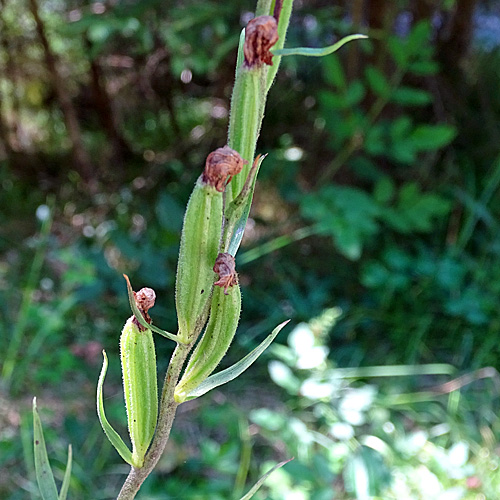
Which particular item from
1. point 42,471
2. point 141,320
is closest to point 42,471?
point 42,471

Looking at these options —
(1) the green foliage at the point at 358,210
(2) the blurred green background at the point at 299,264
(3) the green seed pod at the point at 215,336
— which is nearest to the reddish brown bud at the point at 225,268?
(3) the green seed pod at the point at 215,336

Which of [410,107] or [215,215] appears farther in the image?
[410,107]

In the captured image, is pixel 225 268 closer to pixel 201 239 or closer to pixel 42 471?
pixel 201 239

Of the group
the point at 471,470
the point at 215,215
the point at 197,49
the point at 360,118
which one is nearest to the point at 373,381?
the point at 471,470

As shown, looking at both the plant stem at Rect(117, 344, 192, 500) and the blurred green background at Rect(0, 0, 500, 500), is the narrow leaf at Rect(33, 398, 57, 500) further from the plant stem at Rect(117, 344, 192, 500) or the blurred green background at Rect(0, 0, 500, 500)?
the blurred green background at Rect(0, 0, 500, 500)

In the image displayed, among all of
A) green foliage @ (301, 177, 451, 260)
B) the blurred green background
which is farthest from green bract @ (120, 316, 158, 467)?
green foliage @ (301, 177, 451, 260)

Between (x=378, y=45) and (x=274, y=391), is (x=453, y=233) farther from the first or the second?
(x=274, y=391)
